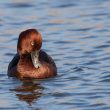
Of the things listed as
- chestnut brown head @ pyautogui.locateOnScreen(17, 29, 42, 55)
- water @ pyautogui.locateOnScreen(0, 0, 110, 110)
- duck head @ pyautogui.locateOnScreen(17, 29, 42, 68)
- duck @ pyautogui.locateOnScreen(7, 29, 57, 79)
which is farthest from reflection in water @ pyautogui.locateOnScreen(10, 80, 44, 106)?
chestnut brown head @ pyautogui.locateOnScreen(17, 29, 42, 55)

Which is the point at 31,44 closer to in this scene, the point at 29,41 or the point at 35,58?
the point at 29,41

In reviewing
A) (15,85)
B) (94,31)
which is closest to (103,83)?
(15,85)

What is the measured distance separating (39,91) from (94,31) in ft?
14.4

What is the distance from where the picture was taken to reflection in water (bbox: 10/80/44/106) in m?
12.9

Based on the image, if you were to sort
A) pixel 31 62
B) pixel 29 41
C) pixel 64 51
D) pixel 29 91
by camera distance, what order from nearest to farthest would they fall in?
pixel 29 91 < pixel 29 41 < pixel 31 62 < pixel 64 51

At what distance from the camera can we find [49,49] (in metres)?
16.3

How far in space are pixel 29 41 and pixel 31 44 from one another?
0.23ft

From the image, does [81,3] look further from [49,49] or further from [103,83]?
[103,83]

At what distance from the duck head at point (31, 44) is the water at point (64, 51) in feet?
1.57

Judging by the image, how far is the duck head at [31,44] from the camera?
1433 centimetres

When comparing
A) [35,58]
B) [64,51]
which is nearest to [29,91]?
[35,58]

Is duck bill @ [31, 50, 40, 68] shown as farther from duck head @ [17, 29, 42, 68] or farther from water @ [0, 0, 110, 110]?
water @ [0, 0, 110, 110]

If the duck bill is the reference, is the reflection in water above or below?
below

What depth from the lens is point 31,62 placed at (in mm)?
14609
